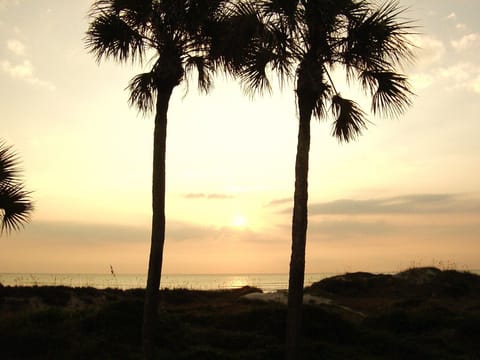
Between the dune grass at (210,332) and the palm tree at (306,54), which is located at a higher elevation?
the palm tree at (306,54)

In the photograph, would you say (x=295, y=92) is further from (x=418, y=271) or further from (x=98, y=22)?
(x=418, y=271)

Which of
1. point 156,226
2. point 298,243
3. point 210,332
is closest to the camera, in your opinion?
point 298,243

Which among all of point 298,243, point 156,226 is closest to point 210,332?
point 156,226

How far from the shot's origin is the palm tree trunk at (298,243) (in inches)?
482

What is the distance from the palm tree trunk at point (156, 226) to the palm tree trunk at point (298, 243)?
3072 mm

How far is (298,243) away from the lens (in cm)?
1252

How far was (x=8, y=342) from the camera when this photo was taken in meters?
13.5

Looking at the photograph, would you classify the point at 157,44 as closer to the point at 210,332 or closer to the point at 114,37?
the point at 114,37

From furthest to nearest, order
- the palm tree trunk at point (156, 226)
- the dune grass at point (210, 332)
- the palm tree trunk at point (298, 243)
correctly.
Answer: the dune grass at point (210, 332), the palm tree trunk at point (156, 226), the palm tree trunk at point (298, 243)

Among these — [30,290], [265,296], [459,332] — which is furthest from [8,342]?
[265,296]

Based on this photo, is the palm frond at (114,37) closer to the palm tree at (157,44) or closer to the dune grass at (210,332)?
the palm tree at (157,44)

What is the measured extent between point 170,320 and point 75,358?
4.33m

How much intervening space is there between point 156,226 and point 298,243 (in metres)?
3.33

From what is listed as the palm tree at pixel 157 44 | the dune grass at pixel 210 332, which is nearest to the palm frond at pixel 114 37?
the palm tree at pixel 157 44
